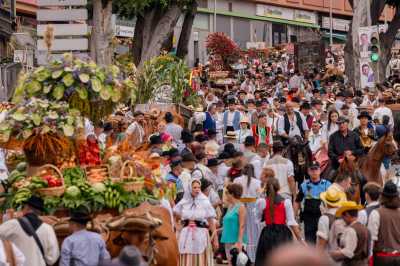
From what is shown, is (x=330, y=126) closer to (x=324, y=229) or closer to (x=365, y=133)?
(x=365, y=133)

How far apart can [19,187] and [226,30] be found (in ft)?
192

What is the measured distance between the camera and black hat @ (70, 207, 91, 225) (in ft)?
38.5

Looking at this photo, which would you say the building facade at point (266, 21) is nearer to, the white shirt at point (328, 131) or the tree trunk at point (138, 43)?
the tree trunk at point (138, 43)

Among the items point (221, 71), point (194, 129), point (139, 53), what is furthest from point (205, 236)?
point (221, 71)

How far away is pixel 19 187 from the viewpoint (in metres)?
12.8

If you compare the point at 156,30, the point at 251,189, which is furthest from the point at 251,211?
the point at 156,30

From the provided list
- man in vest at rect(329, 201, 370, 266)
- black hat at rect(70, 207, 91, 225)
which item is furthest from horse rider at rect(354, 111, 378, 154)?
black hat at rect(70, 207, 91, 225)

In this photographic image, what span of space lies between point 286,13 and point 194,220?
63.8 m

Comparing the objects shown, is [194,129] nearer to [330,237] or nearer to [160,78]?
Answer: [160,78]

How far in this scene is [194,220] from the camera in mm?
15453

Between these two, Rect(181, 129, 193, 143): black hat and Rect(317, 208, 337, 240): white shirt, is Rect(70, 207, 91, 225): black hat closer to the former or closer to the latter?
Rect(317, 208, 337, 240): white shirt

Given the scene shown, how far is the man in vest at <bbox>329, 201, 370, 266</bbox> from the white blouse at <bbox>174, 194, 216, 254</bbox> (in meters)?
3.11

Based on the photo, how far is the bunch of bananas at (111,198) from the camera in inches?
501

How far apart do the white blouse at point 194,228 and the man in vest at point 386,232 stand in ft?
9.34
